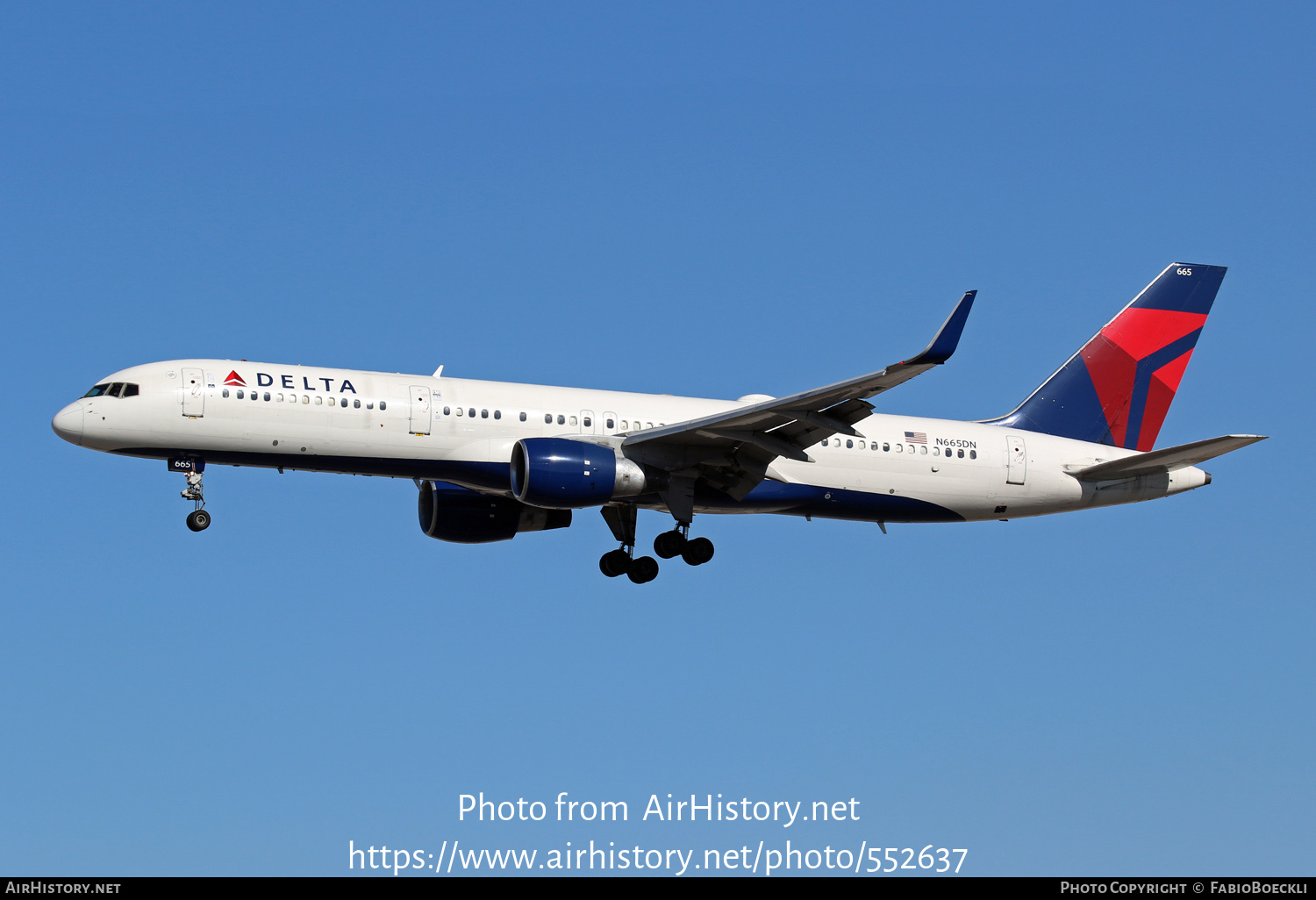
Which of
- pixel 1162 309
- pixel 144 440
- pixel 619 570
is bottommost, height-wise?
pixel 619 570

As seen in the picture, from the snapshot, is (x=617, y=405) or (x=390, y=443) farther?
(x=617, y=405)

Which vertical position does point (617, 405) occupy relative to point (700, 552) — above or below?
above

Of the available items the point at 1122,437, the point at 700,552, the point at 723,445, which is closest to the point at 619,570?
the point at 700,552

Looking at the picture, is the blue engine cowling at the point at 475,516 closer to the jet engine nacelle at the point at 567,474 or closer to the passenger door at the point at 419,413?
the passenger door at the point at 419,413

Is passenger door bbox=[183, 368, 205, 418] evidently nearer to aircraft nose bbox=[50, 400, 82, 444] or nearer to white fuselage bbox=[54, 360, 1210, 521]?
white fuselage bbox=[54, 360, 1210, 521]

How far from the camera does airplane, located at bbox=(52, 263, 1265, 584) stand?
32.9 meters

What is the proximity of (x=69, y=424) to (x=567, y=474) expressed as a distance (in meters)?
10.9

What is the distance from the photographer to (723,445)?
3478cm

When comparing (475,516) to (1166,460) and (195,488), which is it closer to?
(195,488)

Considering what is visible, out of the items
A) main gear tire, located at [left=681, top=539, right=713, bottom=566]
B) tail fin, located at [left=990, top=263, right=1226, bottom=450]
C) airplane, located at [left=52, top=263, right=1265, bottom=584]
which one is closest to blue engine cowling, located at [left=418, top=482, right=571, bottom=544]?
airplane, located at [left=52, top=263, right=1265, bottom=584]

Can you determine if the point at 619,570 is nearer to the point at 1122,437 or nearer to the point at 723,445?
the point at 723,445

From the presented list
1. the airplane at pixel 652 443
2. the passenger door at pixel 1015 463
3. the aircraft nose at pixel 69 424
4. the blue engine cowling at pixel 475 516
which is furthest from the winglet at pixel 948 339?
the aircraft nose at pixel 69 424

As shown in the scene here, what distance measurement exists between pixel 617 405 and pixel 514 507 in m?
4.72

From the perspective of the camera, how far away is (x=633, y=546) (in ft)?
126
